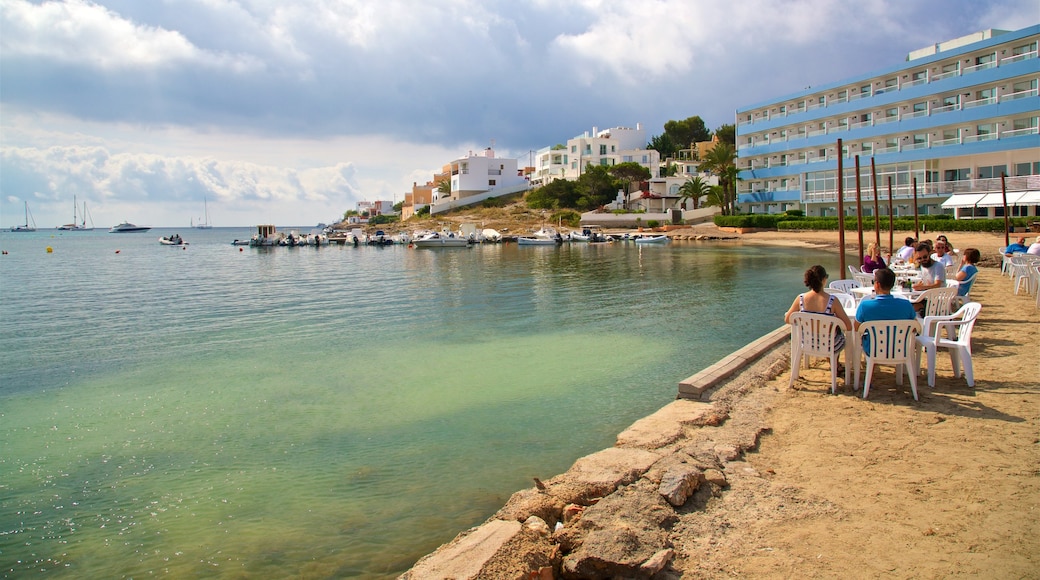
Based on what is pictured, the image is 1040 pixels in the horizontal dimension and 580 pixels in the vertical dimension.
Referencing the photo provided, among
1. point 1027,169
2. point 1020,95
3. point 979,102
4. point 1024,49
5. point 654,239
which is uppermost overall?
point 1024,49

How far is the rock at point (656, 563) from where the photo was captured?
406 cm

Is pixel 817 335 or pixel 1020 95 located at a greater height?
pixel 1020 95

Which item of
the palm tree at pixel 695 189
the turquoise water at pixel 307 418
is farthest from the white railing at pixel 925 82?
the turquoise water at pixel 307 418

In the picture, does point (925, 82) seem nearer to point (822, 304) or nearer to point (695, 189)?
point (695, 189)

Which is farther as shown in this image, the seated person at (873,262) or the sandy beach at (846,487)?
the seated person at (873,262)

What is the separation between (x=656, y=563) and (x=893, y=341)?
4.84 m

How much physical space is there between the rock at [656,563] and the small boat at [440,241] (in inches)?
2749

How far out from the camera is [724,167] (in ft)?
239

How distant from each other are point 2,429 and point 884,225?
2031 inches

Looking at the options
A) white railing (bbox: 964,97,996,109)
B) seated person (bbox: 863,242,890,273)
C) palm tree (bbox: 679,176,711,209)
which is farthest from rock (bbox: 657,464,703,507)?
palm tree (bbox: 679,176,711,209)

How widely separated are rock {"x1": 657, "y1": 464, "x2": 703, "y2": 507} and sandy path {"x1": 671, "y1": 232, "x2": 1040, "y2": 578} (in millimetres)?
203

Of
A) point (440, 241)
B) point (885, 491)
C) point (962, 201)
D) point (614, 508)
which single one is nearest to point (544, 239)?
point (440, 241)

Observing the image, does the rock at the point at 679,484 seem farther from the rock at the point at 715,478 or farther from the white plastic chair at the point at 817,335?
the white plastic chair at the point at 817,335

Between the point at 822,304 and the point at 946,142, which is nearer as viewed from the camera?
the point at 822,304
